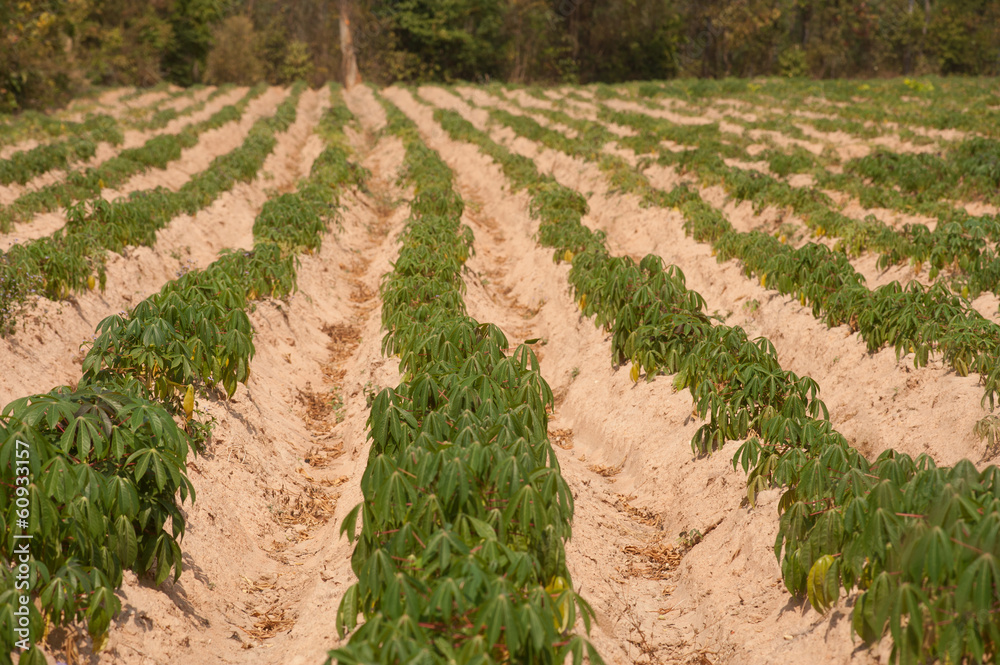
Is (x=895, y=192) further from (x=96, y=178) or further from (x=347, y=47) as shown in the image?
(x=347, y=47)

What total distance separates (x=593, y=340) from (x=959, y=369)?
3.48 meters

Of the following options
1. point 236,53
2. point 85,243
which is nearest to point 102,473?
point 85,243

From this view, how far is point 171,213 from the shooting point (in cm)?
1073

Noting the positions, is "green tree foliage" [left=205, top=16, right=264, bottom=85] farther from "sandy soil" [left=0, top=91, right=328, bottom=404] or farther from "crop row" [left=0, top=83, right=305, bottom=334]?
"crop row" [left=0, top=83, right=305, bottom=334]

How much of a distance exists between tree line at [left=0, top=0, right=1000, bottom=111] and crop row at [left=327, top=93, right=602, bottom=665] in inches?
1543

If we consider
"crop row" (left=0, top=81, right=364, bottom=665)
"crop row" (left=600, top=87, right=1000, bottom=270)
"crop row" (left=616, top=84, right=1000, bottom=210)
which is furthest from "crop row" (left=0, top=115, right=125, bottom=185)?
"crop row" (left=616, top=84, right=1000, bottom=210)

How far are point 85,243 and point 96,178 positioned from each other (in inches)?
191

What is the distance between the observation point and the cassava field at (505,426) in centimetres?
311

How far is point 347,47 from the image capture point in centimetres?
3894

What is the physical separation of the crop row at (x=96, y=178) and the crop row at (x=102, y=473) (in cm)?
574

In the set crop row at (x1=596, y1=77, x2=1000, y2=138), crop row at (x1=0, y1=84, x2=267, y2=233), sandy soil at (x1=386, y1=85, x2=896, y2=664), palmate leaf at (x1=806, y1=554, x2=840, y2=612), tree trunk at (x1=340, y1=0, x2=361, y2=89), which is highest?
tree trunk at (x1=340, y1=0, x2=361, y2=89)

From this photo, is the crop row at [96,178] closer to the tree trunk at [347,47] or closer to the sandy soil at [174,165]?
the sandy soil at [174,165]

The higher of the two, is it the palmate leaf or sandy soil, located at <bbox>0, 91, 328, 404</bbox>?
sandy soil, located at <bbox>0, 91, 328, 404</bbox>

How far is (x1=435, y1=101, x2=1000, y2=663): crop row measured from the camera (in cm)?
266
